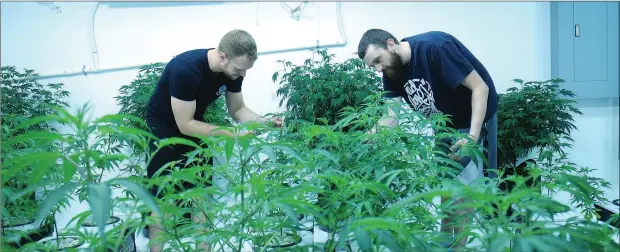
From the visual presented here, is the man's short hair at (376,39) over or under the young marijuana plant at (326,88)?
over

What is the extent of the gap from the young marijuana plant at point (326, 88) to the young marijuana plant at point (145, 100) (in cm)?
41

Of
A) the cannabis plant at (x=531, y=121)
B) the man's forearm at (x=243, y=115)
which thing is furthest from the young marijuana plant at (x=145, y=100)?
the cannabis plant at (x=531, y=121)

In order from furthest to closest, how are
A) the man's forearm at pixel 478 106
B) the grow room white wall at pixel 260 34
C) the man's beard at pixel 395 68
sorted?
the grow room white wall at pixel 260 34 → the man's beard at pixel 395 68 → the man's forearm at pixel 478 106

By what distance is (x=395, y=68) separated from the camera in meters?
2.00

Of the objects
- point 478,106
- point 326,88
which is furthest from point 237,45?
point 326,88

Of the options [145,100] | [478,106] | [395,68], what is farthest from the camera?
[145,100]

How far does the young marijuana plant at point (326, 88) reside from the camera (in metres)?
3.05

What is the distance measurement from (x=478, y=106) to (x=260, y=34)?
1949 mm

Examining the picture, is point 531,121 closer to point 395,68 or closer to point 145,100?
point 395,68

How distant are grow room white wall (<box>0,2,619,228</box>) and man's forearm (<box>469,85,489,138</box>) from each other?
167 centimetres

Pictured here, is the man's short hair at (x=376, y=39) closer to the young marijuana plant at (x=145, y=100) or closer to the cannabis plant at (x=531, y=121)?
the young marijuana plant at (x=145, y=100)

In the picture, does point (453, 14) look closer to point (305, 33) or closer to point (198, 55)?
point (305, 33)

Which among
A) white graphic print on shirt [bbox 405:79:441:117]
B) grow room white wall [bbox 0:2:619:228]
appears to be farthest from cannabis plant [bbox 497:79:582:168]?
white graphic print on shirt [bbox 405:79:441:117]

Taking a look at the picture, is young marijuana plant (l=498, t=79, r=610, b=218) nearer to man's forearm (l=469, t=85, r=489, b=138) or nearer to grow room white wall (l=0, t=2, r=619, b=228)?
grow room white wall (l=0, t=2, r=619, b=228)
